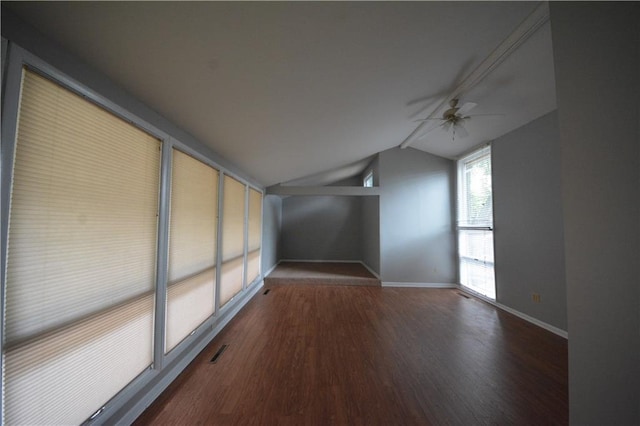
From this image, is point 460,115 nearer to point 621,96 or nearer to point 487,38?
point 487,38

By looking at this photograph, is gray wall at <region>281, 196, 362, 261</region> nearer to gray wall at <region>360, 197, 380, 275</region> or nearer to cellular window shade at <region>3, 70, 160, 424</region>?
gray wall at <region>360, 197, 380, 275</region>

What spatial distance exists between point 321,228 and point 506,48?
6424 millimetres

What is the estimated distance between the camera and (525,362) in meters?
2.20

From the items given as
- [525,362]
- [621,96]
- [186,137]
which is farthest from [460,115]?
[186,137]

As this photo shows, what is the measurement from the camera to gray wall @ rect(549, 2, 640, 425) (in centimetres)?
73

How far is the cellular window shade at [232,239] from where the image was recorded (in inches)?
119

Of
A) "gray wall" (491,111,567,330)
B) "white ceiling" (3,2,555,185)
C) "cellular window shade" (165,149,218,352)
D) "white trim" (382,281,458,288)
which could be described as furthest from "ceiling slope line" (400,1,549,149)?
"white trim" (382,281,458,288)

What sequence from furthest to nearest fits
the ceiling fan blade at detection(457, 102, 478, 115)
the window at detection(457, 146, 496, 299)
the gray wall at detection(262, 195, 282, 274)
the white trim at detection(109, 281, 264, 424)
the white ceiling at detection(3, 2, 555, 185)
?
the gray wall at detection(262, 195, 282, 274)
the window at detection(457, 146, 496, 299)
the ceiling fan blade at detection(457, 102, 478, 115)
the white trim at detection(109, 281, 264, 424)
the white ceiling at detection(3, 2, 555, 185)

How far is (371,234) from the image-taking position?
20.1ft

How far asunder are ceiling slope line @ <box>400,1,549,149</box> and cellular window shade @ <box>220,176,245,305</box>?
3091 millimetres

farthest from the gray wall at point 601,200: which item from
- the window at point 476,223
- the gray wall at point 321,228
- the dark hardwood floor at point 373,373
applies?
the gray wall at point 321,228

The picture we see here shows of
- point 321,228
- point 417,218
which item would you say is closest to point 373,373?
point 417,218

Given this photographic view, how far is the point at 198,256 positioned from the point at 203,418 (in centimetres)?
133

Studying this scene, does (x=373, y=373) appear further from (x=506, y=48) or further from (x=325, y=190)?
(x=325, y=190)
